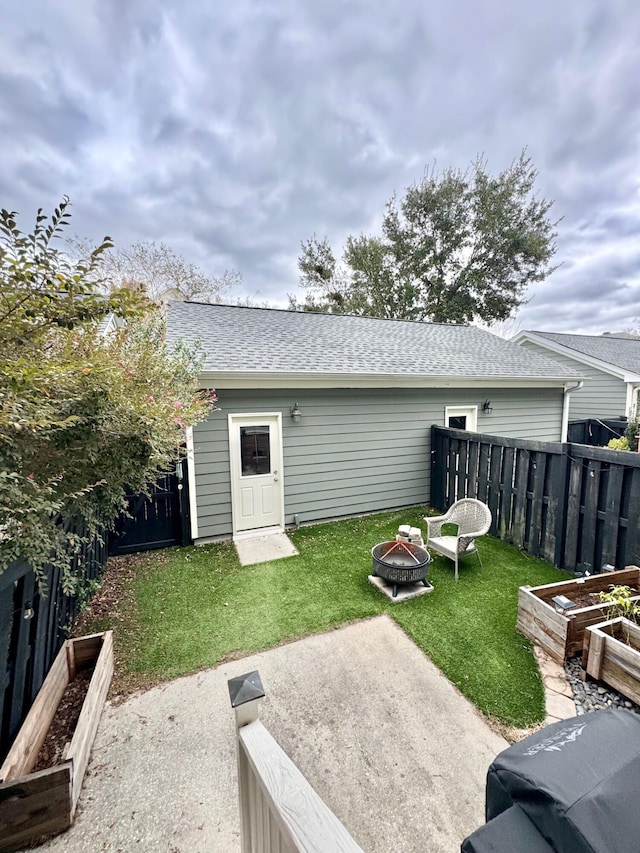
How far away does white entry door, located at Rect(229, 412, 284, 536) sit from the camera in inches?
223

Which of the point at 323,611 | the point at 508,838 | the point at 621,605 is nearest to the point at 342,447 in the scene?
the point at 323,611

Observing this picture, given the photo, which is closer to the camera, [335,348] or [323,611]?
[323,611]

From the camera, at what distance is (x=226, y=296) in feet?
52.7

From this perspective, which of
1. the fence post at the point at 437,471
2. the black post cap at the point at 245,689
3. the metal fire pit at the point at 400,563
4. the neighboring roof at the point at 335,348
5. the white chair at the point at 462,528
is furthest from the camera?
the fence post at the point at 437,471

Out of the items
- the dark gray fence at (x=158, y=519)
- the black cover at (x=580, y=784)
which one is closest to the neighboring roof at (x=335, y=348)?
the dark gray fence at (x=158, y=519)

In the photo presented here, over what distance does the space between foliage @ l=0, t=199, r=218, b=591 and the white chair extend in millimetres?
3582

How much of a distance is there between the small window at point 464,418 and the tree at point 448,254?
11.6m

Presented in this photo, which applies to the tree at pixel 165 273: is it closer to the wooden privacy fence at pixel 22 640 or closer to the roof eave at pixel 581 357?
the wooden privacy fence at pixel 22 640

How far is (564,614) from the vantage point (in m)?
2.92

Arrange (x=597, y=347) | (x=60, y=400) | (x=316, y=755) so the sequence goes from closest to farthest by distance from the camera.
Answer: (x=60, y=400)
(x=316, y=755)
(x=597, y=347)

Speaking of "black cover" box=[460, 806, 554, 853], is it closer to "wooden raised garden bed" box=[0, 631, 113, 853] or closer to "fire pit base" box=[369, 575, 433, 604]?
"wooden raised garden bed" box=[0, 631, 113, 853]

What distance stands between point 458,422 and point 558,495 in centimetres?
318

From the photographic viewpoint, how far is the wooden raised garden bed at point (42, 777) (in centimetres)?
171

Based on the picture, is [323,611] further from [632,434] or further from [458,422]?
[632,434]
